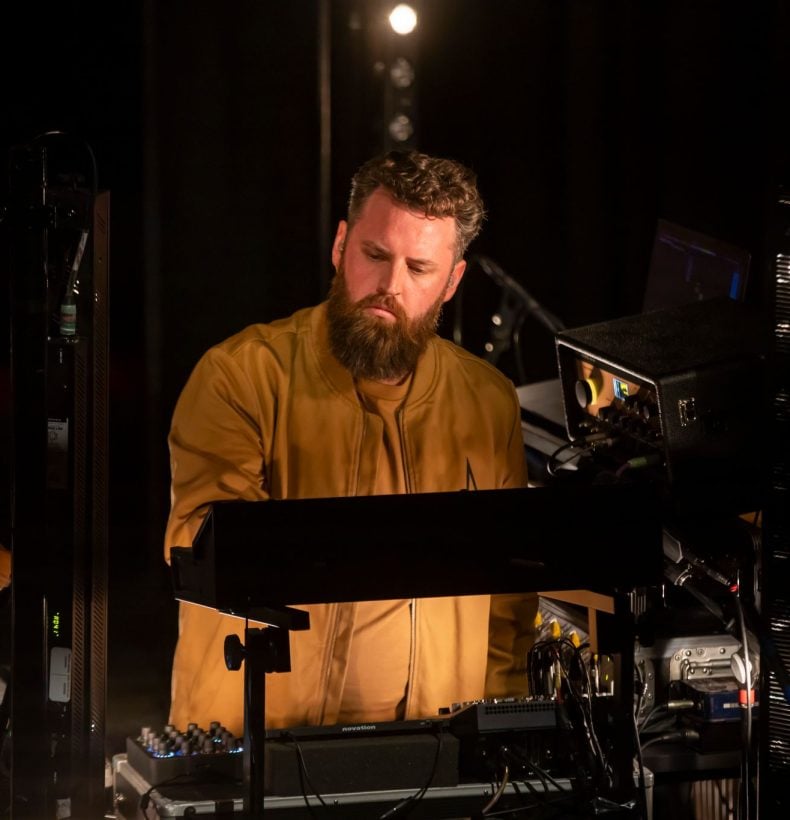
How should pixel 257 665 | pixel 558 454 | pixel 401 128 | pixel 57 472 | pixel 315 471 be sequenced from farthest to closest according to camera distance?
pixel 401 128, pixel 558 454, pixel 315 471, pixel 57 472, pixel 257 665

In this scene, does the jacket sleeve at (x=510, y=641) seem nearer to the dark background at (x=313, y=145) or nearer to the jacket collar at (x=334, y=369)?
the jacket collar at (x=334, y=369)

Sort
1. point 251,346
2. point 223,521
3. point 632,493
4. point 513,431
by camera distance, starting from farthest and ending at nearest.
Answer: point 513,431
point 251,346
point 632,493
point 223,521

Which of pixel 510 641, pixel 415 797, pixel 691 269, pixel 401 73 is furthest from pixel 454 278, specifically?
pixel 401 73

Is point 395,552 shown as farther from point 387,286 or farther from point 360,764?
point 387,286

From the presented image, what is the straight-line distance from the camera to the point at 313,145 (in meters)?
5.05

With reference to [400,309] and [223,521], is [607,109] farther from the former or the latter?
[223,521]

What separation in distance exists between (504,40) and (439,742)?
4050mm

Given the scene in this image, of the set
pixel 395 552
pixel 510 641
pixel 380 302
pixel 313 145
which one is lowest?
pixel 510 641

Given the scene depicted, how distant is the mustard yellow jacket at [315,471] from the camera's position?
2.88 meters

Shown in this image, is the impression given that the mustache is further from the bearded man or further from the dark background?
the dark background

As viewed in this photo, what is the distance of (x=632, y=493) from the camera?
2428mm

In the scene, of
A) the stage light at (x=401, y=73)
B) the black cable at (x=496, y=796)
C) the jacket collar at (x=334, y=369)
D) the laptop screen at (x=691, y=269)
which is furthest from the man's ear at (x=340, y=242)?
the stage light at (x=401, y=73)

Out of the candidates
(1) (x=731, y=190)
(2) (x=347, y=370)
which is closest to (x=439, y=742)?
(2) (x=347, y=370)

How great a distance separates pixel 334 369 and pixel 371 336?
0.11 metres
